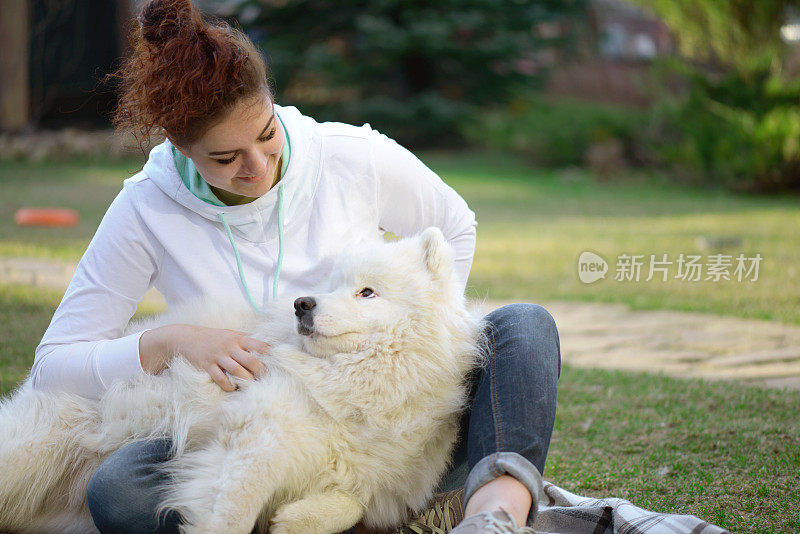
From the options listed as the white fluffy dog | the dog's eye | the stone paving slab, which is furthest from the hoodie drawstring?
the stone paving slab

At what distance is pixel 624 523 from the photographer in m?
2.04

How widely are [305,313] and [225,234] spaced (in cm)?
60

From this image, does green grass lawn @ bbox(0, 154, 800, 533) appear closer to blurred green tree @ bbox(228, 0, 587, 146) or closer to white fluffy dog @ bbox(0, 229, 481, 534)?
white fluffy dog @ bbox(0, 229, 481, 534)

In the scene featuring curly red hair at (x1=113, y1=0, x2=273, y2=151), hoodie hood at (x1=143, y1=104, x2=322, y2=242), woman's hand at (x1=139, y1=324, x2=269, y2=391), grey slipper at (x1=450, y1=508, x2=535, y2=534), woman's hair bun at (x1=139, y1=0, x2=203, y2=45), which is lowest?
grey slipper at (x1=450, y1=508, x2=535, y2=534)

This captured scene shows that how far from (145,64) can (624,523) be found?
1814 mm

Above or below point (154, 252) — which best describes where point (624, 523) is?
below

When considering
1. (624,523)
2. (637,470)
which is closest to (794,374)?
(637,470)

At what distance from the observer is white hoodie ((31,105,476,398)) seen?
219cm

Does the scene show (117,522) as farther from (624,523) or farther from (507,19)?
(507,19)

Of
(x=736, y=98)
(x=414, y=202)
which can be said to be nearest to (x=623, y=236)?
(x=736, y=98)

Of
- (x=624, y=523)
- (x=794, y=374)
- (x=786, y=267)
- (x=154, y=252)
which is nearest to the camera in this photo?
(x=624, y=523)

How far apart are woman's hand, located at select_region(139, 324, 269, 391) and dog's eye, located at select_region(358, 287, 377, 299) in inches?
11.5

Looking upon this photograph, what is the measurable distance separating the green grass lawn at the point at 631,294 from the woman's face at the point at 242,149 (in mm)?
390

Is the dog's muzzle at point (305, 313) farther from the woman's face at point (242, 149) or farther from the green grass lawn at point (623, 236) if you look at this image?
the green grass lawn at point (623, 236)
